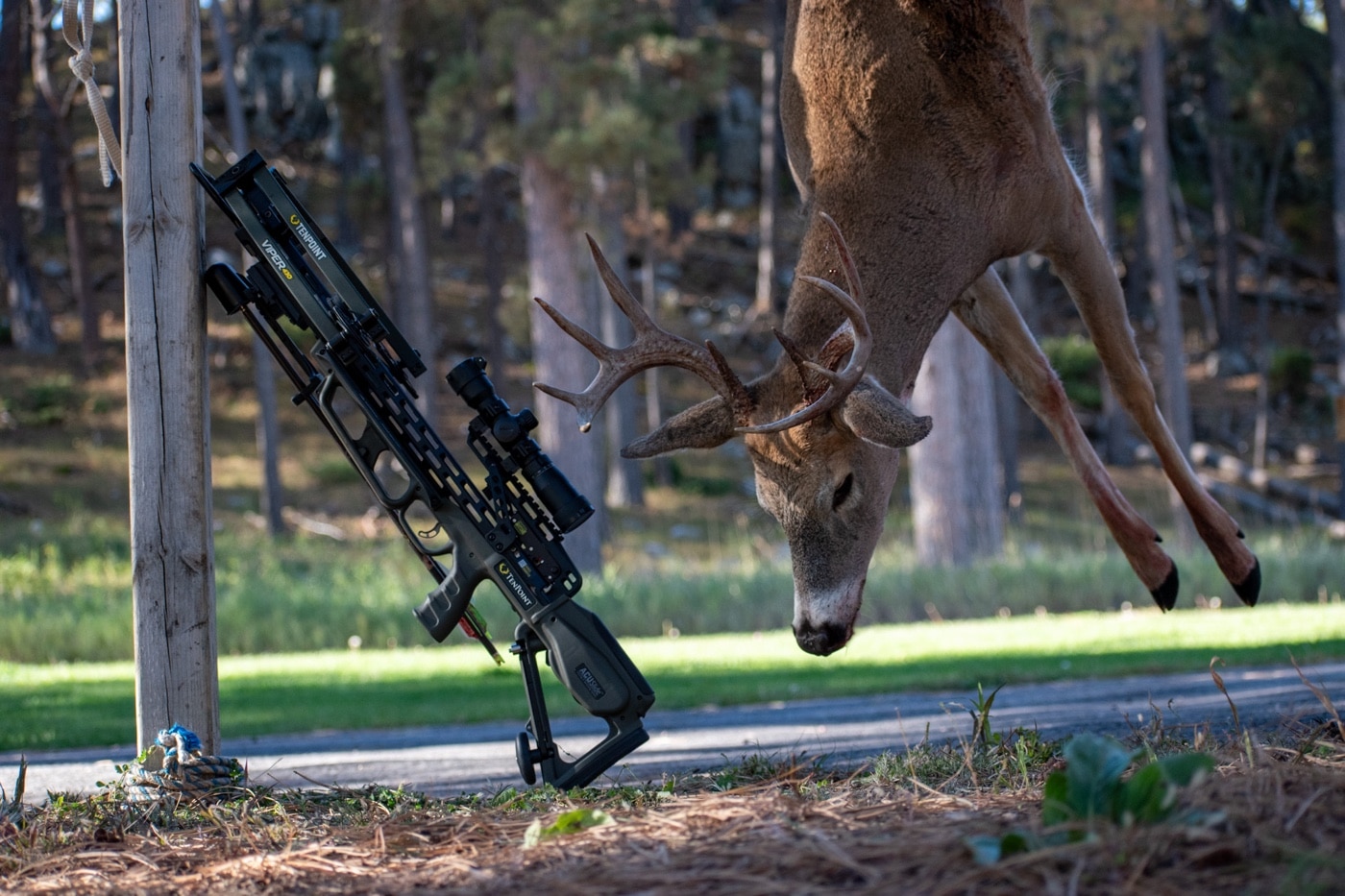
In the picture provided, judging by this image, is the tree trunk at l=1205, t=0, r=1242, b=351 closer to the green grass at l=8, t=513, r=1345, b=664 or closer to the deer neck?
the green grass at l=8, t=513, r=1345, b=664

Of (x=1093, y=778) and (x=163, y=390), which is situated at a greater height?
(x=163, y=390)

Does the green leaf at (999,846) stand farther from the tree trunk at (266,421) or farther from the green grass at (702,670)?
the tree trunk at (266,421)

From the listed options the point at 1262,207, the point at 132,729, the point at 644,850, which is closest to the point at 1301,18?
the point at 1262,207

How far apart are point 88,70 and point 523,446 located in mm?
1964

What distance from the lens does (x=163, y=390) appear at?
4.42 meters

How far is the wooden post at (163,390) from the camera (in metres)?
4.41

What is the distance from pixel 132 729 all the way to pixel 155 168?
4583 millimetres

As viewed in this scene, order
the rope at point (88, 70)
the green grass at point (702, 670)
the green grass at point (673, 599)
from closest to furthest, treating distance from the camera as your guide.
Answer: the rope at point (88, 70) → the green grass at point (702, 670) → the green grass at point (673, 599)

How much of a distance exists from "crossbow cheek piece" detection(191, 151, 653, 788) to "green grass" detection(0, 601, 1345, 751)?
4.28 m

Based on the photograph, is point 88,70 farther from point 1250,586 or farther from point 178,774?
point 1250,586

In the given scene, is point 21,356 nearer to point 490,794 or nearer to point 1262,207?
point 490,794

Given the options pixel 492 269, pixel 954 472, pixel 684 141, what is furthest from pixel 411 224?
pixel 684 141

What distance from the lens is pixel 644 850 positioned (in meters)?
2.93

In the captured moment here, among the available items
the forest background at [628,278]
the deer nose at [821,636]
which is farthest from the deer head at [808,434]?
the forest background at [628,278]
